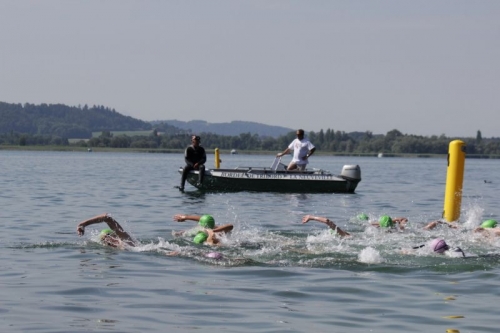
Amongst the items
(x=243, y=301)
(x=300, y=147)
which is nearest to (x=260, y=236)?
(x=243, y=301)

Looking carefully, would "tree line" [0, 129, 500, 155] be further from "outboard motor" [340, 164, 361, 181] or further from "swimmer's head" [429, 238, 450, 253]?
"swimmer's head" [429, 238, 450, 253]

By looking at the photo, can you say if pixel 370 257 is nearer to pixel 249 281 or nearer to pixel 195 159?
pixel 249 281

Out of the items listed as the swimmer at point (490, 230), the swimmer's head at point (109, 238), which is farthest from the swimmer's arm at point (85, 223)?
the swimmer at point (490, 230)

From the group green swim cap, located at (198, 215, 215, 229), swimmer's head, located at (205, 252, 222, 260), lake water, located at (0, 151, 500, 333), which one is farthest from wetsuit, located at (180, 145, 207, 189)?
swimmer's head, located at (205, 252, 222, 260)

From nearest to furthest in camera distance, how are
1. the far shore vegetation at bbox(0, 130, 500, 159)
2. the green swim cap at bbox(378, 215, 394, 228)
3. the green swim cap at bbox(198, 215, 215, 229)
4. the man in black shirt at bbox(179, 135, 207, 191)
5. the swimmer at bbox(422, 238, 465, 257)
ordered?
the swimmer at bbox(422, 238, 465, 257) < the green swim cap at bbox(198, 215, 215, 229) < the green swim cap at bbox(378, 215, 394, 228) < the man in black shirt at bbox(179, 135, 207, 191) < the far shore vegetation at bbox(0, 130, 500, 159)

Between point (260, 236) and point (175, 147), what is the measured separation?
14337 centimetres

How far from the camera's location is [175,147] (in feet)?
523

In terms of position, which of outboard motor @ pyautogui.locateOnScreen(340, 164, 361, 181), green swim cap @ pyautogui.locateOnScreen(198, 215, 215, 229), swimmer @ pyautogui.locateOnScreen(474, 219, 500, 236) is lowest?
green swim cap @ pyautogui.locateOnScreen(198, 215, 215, 229)

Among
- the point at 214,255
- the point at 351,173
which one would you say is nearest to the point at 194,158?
the point at 351,173

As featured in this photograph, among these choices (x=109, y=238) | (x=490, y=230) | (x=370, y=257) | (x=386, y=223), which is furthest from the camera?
(x=386, y=223)

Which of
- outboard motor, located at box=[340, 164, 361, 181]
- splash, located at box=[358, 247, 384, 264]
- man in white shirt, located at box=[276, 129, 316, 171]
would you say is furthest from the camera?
outboard motor, located at box=[340, 164, 361, 181]

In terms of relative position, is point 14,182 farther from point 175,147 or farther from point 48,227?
point 175,147

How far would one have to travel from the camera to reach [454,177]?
744 inches

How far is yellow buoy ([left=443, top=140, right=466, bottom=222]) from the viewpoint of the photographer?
18.9 metres
